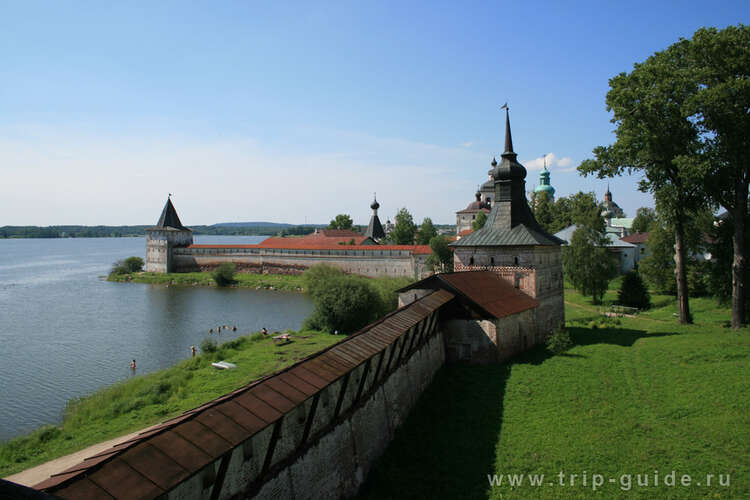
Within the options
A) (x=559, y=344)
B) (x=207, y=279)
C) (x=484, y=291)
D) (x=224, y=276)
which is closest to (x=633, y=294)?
(x=559, y=344)

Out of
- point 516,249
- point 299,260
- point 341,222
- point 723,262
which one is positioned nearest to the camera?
point 516,249

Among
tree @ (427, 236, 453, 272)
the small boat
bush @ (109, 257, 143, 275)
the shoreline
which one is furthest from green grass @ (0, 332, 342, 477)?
bush @ (109, 257, 143, 275)


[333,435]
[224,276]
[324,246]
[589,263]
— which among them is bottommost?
[224,276]

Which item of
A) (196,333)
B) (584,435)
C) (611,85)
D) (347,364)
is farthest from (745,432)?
(196,333)

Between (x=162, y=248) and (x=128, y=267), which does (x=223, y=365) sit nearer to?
(x=162, y=248)

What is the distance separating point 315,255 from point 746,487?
44.1 meters

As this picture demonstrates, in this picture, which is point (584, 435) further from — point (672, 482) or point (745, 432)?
point (745, 432)

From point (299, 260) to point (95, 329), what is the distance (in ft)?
82.8

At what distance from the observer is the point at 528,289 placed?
631 inches

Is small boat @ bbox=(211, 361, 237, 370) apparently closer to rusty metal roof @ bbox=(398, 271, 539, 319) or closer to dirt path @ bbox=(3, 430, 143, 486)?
dirt path @ bbox=(3, 430, 143, 486)

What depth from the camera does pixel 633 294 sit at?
24141 mm

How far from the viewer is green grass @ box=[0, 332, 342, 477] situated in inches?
446

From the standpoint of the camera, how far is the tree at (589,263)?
1022 inches

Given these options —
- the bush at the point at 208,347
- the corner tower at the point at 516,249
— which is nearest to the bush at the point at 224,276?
the bush at the point at 208,347
